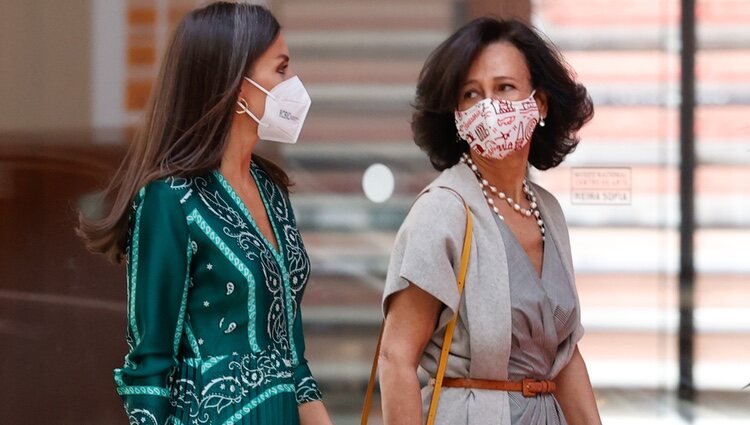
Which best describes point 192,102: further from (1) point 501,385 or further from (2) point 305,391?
(1) point 501,385

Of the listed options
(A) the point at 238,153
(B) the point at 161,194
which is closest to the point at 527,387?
(A) the point at 238,153

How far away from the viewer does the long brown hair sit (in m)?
3.24

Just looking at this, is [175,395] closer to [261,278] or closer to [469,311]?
[261,278]

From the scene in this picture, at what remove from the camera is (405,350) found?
3379 mm

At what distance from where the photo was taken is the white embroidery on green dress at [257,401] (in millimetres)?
3193

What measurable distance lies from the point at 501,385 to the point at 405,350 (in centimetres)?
26

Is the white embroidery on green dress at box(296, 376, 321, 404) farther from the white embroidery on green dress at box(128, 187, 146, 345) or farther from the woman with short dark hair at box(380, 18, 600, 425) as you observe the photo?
the white embroidery on green dress at box(128, 187, 146, 345)

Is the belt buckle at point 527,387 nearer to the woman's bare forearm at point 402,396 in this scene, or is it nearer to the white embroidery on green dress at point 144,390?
the woman's bare forearm at point 402,396

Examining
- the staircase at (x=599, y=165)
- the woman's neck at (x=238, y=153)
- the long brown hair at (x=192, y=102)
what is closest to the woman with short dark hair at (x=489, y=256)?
the woman's neck at (x=238, y=153)

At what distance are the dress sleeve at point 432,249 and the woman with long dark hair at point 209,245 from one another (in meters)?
0.25

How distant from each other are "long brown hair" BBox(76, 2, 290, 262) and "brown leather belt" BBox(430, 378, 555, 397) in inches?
31.2

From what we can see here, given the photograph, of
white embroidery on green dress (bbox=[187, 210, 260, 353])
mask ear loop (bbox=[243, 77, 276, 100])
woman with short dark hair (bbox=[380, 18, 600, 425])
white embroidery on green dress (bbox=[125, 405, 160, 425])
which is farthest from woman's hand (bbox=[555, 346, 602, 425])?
white embroidery on green dress (bbox=[125, 405, 160, 425])

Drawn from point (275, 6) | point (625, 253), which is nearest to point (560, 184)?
point (625, 253)

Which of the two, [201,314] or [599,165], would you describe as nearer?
[201,314]
